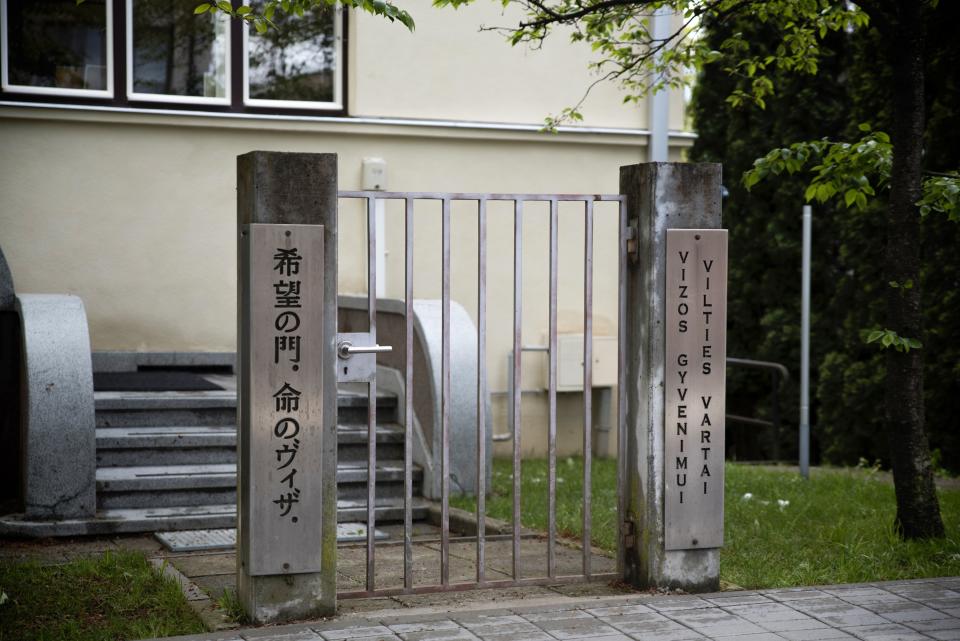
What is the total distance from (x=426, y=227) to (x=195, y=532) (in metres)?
4.65

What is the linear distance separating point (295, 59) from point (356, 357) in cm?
668

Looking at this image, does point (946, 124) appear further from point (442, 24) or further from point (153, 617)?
point (153, 617)

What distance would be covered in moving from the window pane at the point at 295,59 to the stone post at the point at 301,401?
20.5 ft

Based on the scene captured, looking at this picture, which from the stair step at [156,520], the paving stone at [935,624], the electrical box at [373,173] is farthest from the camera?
the electrical box at [373,173]

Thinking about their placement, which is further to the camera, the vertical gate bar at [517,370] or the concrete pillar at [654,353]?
the concrete pillar at [654,353]

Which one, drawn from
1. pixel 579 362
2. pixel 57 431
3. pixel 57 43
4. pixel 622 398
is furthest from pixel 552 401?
pixel 57 43

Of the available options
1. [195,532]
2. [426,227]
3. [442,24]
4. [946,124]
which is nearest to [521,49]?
[442,24]

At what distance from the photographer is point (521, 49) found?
1245 cm

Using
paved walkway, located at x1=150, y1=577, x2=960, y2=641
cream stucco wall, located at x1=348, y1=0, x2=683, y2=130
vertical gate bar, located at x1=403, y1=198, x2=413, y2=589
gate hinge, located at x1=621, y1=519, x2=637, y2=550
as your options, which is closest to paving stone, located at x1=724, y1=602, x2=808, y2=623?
paved walkway, located at x1=150, y1=577, x2=960, y2=641

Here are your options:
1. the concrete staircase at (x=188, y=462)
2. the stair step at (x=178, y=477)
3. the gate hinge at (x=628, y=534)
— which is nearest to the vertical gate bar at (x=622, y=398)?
the gate hinge at (x=628, y=534)

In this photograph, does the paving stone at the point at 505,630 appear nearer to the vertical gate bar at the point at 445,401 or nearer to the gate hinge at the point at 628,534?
the vertical gate bar at the point at 445,401

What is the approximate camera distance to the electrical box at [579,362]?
12.0 meters

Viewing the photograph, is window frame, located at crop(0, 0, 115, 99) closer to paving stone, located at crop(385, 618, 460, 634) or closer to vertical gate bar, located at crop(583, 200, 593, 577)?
vertical gate bar, located at crop(583, 200, 593, 577)

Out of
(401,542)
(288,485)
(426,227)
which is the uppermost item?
(426,227)
